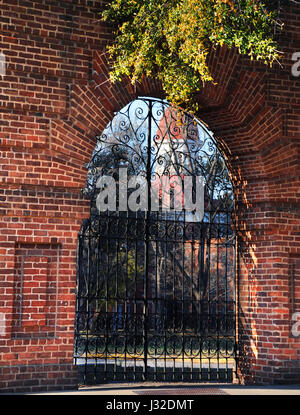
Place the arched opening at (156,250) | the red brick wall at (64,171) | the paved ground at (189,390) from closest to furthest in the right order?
the red brick wall at (64,171) < the paved ground at (189,390) < the arched opening at (156,250)

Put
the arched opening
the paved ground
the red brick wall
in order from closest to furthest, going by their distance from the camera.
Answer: the red brick wall < the paved ground < the arched opening

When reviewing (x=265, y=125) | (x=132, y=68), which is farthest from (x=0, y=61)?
(x=265, y=125)

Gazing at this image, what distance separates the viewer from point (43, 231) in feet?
24.5

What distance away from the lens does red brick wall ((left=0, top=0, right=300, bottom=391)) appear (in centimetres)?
730

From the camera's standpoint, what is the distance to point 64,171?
7625 millimetres

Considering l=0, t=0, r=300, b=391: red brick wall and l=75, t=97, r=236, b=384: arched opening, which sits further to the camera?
l=75, t=97, r=236, b=384: arched opening

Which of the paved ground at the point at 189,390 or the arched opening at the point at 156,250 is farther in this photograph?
the arched opening at the point at 156,250

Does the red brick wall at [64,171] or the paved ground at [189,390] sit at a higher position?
the red brick wall at [64,171]

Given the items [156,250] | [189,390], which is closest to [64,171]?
[156,250]

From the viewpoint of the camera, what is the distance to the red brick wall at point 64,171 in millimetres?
7305

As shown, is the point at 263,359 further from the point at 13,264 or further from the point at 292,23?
the point at 292,23

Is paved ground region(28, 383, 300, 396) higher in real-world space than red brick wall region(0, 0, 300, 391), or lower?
lower

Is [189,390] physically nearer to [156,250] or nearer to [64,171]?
[156,250]
